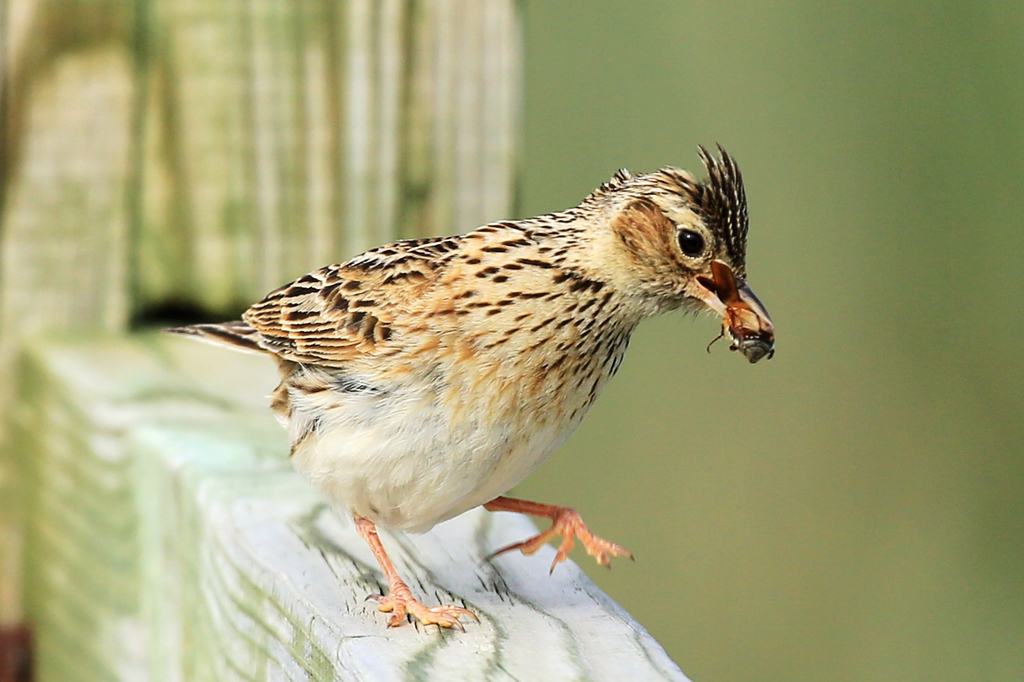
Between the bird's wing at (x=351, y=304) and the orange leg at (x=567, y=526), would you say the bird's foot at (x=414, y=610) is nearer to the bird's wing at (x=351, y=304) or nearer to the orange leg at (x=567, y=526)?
the orange leg at (x=567, y=526)

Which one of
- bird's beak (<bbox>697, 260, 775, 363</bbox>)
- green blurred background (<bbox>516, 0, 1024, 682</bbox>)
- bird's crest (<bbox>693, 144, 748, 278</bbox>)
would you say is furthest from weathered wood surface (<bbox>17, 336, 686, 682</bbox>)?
green blurred background (<bbox>516, 0, 1024, 682</bbox>)

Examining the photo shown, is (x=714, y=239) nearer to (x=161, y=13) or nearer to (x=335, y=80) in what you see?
(x=335, y=80)

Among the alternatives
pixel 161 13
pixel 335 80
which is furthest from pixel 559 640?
pixel 161 13

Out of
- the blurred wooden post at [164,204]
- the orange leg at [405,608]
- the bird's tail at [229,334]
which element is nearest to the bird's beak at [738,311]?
the blurred wooden post at [164,204]

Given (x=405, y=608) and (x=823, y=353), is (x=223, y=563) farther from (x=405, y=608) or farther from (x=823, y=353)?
(x=823, y=353)

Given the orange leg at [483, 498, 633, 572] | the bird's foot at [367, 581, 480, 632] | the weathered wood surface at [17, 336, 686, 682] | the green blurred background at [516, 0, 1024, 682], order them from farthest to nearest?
the green blurred background at [516, 0, 1024, 682]
the orange leg at [483, 498, 633, 572]
the bird's foot at [367, 581, 480, 632]
the weathered wood surface at [17, 336, 686, 682]

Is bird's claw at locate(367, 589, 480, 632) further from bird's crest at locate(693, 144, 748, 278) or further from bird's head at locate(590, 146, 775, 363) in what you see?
bird's crest at locate(693, 144, 748, 278)

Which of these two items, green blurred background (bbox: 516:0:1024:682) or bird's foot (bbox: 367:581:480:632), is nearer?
bird's foot (bbox: 367:581:480:632)
